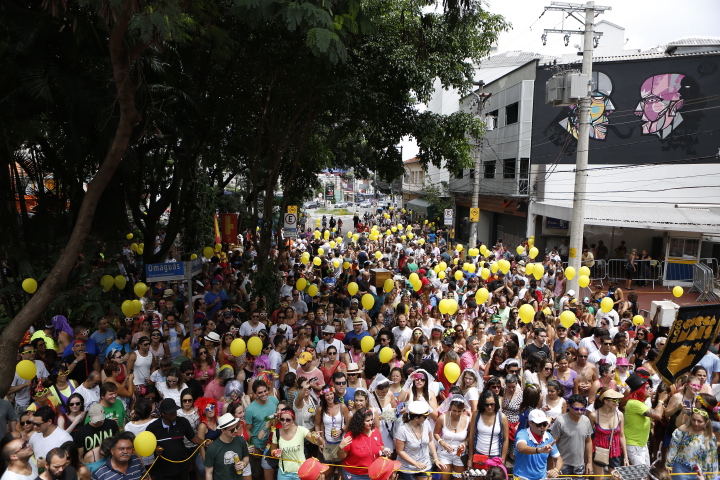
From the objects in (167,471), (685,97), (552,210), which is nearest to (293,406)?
(167,471)

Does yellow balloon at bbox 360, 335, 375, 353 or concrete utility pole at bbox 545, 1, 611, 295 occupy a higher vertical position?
concrete utility pole at bbox 545, 1, 611, 295

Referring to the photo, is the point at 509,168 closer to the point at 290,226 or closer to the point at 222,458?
the point at 290,226

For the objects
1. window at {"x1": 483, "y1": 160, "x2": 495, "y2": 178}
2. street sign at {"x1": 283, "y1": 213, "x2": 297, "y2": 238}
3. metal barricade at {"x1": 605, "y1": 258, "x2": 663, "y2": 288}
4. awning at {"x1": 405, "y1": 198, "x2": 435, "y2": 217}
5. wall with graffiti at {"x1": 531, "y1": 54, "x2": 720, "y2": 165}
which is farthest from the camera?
awning at {"x1": 405, "y1": 198, "x2": 435, "y2": 217}

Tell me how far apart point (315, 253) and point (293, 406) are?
47.8ft

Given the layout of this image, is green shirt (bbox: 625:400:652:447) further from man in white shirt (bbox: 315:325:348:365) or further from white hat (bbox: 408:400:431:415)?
man in white shirt (bbox: 315:325:348:365)

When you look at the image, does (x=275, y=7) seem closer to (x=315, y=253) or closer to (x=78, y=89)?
(x=78, y=89)

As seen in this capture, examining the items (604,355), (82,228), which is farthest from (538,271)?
(82,228)

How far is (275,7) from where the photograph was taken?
23.6 feet

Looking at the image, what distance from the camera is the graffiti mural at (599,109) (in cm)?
2191

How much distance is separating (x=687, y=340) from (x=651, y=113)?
1861 cm

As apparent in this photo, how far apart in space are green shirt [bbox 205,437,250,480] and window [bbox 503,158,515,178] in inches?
910

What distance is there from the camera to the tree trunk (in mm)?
5777

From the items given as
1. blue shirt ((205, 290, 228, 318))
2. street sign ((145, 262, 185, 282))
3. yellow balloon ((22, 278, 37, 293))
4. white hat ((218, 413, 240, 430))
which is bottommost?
blue shirt ((205, 290, 228, 318))

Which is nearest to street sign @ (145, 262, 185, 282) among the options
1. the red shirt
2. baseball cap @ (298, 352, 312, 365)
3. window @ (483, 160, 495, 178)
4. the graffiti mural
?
baseball cap @ (298, 352, 312, 365)
